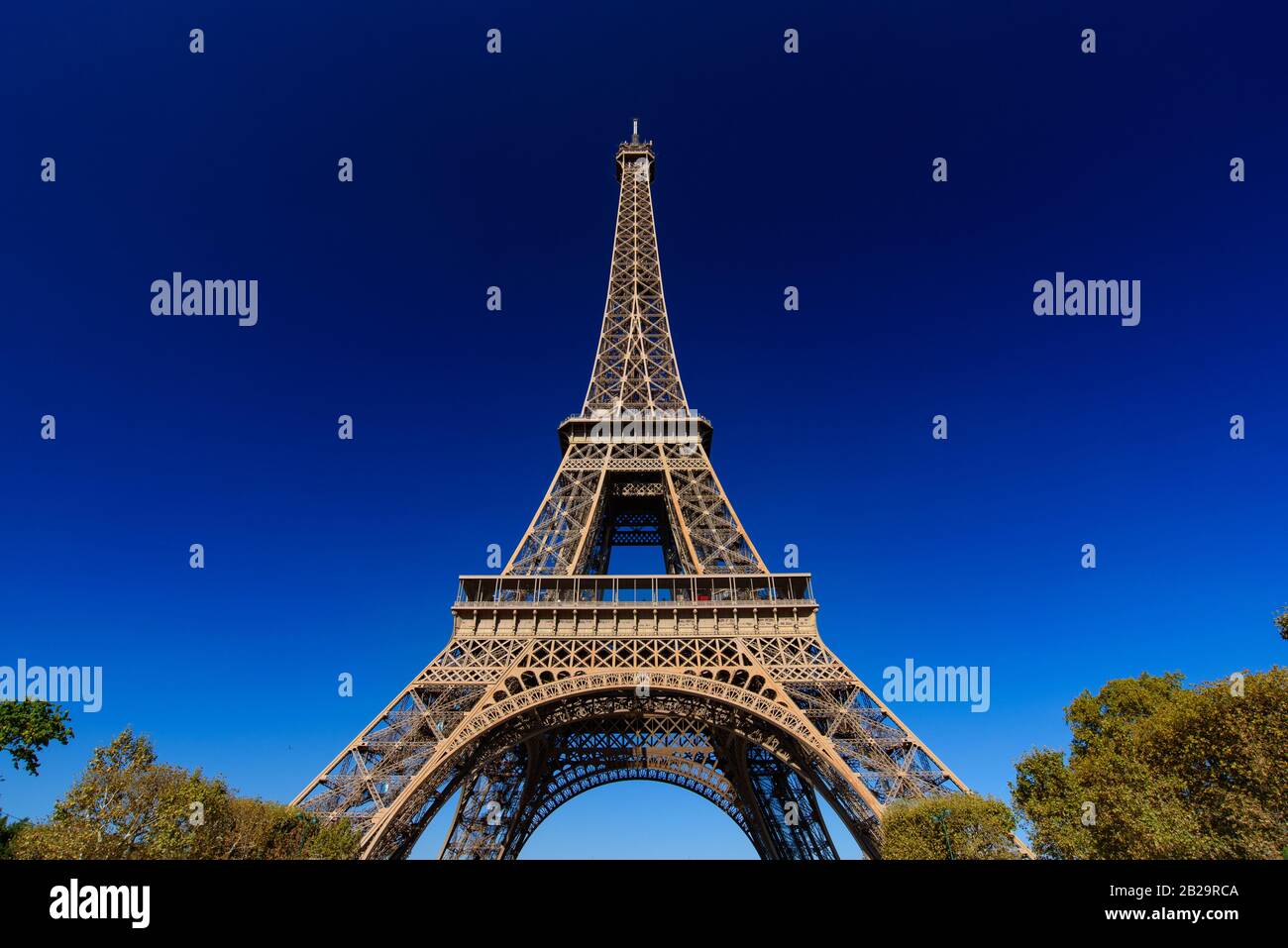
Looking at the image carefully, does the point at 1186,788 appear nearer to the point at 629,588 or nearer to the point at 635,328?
the point at 629,588

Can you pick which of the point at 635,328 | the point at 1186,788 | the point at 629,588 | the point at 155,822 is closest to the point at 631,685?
the point at 629,588

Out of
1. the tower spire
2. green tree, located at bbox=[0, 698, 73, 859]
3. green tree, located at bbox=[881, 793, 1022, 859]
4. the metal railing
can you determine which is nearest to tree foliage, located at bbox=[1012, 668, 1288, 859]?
green tree, located at bbox=[881, 793, 1022, 859]

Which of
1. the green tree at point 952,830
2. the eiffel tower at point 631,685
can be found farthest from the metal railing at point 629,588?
the green tree at point 952,830

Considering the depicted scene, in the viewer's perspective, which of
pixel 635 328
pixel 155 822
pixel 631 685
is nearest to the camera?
pixel 155 822

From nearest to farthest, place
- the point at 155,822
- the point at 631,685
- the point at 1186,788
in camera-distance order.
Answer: the point at 155,822, the point at 1186,788, the point at 631,685
